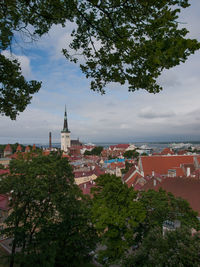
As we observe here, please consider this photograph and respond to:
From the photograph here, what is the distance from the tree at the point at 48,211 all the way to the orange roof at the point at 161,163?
1198 inches

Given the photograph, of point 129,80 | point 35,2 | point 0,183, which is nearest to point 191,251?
point 129,80

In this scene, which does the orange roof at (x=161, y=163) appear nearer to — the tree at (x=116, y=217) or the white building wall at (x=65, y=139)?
the tree at (x=116, y=217)

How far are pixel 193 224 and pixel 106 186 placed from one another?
4103mm

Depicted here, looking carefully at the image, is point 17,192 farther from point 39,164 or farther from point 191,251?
point 191,251

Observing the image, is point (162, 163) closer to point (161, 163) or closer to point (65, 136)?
point (161, 163)

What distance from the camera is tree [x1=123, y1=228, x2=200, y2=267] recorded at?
6.37 m

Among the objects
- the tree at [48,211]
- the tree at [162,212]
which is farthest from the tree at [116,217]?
the tree at [48,211]

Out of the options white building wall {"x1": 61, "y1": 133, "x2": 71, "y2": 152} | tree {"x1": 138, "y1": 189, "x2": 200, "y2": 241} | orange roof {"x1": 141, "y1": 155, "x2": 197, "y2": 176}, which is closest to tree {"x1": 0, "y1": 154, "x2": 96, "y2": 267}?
tree {"x1": 138, "y1": 189, "x2": 200, "y2": 241}

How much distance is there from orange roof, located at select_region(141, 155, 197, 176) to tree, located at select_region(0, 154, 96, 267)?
99.8 feet

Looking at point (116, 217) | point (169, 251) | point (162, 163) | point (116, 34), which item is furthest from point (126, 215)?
→ point (162, 163)

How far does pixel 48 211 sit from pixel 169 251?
22.7ft

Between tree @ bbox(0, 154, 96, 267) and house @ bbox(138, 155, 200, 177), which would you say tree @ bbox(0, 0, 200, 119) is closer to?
tree @ bbox(0, 154, 96, 267)

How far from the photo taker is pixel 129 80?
15.8 feet

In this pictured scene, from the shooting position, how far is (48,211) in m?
11.5
